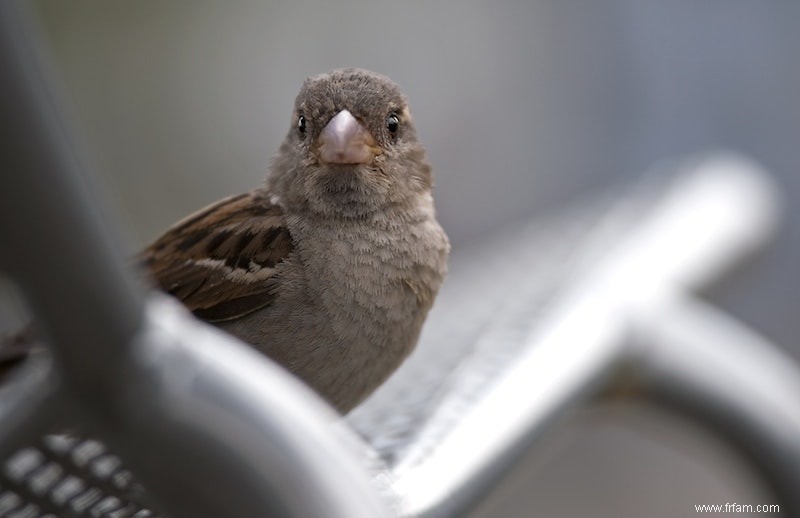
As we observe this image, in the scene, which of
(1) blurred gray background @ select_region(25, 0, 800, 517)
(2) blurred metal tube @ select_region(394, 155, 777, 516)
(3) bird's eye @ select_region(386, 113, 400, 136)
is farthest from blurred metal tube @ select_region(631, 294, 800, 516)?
(1) blurred gray background @ select_region(25, 0, 800, 517)

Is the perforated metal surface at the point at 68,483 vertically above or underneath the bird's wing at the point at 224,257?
above

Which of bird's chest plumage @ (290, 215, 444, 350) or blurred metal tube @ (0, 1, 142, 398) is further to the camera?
bird's chest plumage @ (290, 215, 444, 350)

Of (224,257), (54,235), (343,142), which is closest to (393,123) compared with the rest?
(343,142)

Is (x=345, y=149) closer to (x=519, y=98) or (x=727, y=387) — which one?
(x=727, y=387)

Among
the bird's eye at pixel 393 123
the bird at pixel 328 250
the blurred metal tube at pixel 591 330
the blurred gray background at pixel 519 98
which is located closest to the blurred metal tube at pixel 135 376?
the blurred metal tube at pixel 591 330

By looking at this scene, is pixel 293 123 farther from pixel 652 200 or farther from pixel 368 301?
pixel 652 200

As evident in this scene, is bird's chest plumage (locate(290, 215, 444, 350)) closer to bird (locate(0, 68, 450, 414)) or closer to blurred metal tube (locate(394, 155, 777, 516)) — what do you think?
bird (locate(0, 68, 450, 414))

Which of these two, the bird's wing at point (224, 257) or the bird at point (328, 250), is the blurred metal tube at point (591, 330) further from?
the bird's wing at point (224, 257)
